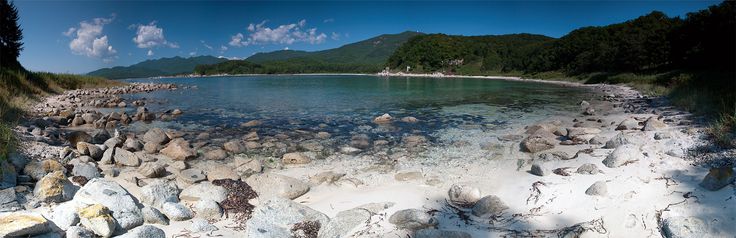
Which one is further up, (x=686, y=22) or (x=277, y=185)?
(x=686, y=22)

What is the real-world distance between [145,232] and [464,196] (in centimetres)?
534

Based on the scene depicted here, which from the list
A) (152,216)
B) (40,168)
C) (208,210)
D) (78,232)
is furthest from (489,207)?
(40,168)

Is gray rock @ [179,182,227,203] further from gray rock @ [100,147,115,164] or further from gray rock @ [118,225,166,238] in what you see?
gray rock @ [100,147,115,164]

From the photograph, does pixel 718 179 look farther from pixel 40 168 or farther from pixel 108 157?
pixel 108 157

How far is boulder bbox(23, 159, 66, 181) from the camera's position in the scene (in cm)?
731

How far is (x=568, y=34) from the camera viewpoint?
126438 millimetres

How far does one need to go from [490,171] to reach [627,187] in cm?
341

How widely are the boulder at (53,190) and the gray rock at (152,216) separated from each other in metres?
1.58

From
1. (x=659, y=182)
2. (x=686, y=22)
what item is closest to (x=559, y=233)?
(x=659, y=182)

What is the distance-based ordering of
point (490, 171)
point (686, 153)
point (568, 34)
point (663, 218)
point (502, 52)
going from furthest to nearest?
1. point (502, 52)
2. point (568, 34)
3. point (490, 171)
4. point (686, 153)
5. point (663, 218)

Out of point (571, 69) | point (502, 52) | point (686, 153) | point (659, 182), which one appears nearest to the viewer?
point (659, 182)

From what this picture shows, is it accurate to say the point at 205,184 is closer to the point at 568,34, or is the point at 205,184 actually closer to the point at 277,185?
the point at 277,185

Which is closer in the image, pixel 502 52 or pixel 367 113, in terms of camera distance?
pixel 367 113

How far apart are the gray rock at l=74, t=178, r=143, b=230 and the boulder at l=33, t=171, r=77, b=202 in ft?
1.38
